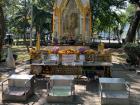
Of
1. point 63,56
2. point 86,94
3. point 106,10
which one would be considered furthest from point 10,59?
point 106,10

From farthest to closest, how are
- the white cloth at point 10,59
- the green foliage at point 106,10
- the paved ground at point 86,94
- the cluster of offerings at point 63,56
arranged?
the green foliage at point 106,10 → the white cloth at point 10,59 → the cluster of offerings at point 63,56 → the paved ground at point 86,94

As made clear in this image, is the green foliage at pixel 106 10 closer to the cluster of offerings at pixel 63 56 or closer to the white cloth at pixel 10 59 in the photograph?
the white cloth at pixel 10 59

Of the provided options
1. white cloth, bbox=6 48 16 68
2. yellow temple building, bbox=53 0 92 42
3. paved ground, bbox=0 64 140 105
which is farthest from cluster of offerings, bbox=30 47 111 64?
yellow temple building, bbox=53 0 92 42

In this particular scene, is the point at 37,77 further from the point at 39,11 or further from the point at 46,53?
the point at 39,11

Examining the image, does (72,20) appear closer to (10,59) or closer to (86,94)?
(10,59)

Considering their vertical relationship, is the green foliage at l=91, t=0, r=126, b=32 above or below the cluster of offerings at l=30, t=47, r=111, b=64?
above

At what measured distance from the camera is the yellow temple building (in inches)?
864

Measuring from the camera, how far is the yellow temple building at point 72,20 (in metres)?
22.0

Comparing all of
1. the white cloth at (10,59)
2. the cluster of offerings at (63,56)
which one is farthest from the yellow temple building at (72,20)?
the cluster of offerings at (63,56)

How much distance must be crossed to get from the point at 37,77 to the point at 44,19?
39254 millimetres

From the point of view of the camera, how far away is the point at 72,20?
22.5 meters

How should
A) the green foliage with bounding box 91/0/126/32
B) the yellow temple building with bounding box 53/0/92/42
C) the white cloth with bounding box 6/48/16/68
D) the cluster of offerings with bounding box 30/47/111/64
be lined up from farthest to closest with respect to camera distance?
the green foliage with bounding box 91/0/126/32 → the yellow temple building with bounding box 53/0/92/42 → the white cloth with bounding box 6/48/16/68 → the cluster of offerings with bounding box 30/47/111/64

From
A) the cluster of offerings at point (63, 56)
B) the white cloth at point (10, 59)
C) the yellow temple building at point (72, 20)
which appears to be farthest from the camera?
the yellow temple building at point (72, 20)

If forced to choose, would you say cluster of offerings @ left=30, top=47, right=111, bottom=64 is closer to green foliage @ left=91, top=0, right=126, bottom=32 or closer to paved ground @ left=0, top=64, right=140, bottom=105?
paved ground @ left=0, top=64, right=140, bottom=105
